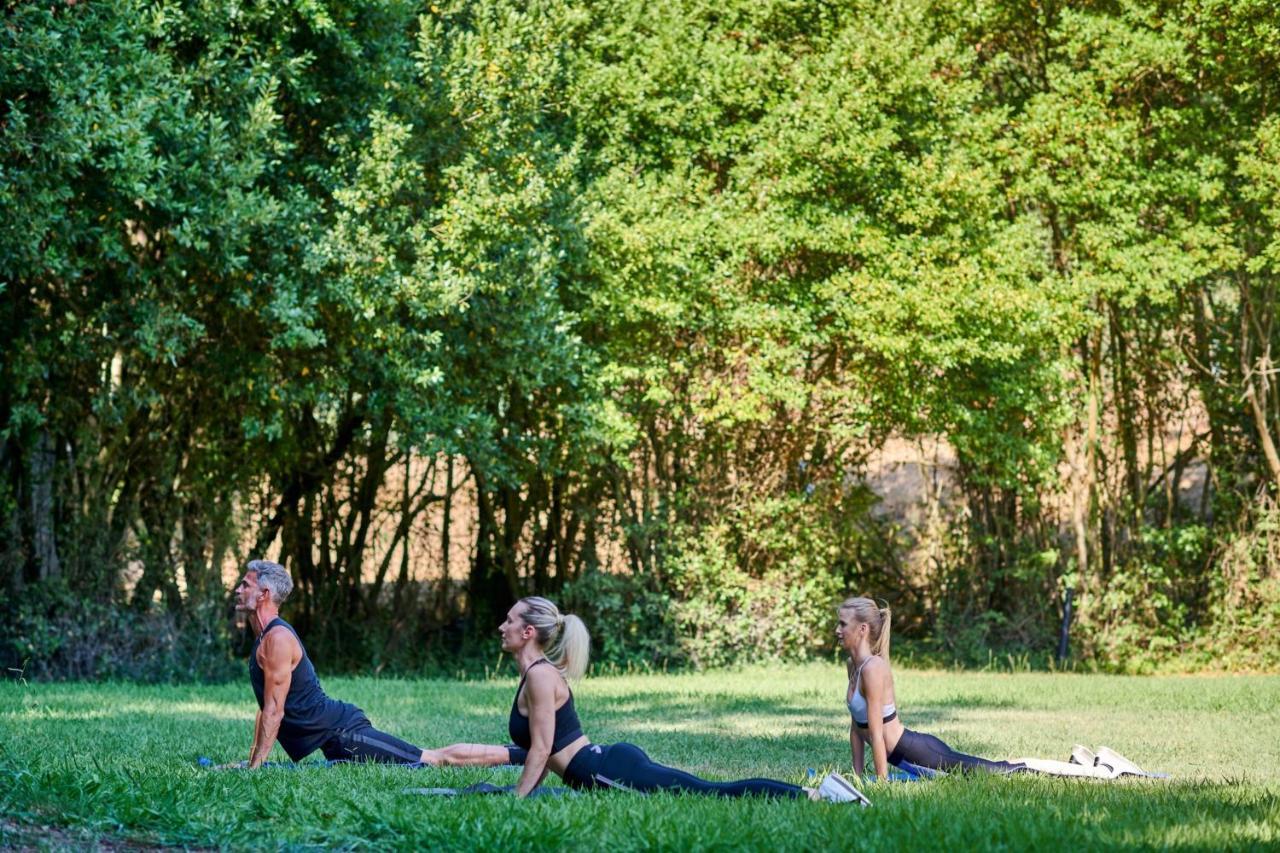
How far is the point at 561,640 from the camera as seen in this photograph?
7148 millimetres

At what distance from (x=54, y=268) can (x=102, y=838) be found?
866 cm

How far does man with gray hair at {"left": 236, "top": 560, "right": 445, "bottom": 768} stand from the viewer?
820 centimetres

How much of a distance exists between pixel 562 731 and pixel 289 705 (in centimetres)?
215

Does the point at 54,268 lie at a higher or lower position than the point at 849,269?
lower

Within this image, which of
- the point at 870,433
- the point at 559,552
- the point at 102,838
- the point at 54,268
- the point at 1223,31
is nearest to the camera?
the point at 102,838

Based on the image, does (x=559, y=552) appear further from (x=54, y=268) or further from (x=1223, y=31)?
(x=1223, y=31)

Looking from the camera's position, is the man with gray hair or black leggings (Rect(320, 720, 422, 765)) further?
black leggings (Rect(320, 720, 422, 765))

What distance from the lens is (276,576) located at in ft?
27.8

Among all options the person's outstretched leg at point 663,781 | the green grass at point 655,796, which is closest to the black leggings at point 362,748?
the green grass at point 655,796

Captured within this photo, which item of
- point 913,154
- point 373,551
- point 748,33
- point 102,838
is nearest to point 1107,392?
point 913,154

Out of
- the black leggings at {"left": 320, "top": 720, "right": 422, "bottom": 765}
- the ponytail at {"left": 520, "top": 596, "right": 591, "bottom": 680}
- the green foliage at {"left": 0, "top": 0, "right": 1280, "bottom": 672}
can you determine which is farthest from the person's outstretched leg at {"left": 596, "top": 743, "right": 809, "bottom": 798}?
the green foliage at {"left": 0, "top": 0, "right": 1280, "bottom": 672}

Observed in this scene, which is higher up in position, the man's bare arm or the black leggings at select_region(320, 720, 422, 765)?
the man's bare arm

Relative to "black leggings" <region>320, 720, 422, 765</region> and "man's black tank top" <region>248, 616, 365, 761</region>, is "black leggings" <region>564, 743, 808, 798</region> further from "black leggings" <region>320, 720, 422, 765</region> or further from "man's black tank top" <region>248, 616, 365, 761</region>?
"man's black tank top" <region>248, 616, 365, 761</region>

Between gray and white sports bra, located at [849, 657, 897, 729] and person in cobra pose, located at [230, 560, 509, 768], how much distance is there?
210 cm
